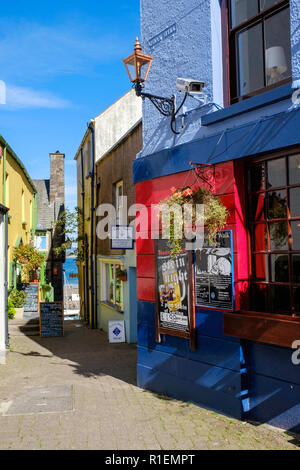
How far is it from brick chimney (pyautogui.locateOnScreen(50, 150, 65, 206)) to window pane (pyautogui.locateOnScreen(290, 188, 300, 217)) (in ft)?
79.8

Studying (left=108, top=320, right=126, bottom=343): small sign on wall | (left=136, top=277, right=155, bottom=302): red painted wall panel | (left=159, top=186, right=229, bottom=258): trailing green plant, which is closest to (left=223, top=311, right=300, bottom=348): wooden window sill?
(left=159, top=186, right=229, bottom=258): trailing green plant

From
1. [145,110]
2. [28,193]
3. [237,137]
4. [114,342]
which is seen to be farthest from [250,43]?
[28,193]

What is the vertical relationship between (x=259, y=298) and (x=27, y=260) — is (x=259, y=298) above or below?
below

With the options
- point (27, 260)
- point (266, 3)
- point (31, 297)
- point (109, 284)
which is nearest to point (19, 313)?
point (31, 297)

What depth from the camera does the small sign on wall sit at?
503 inches

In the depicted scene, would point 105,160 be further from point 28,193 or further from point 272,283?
point 272,283

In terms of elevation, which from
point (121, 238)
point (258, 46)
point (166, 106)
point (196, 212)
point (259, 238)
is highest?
point (258, 46)

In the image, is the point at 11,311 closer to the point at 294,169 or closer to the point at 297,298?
the point at 297,298

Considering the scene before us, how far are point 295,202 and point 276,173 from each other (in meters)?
0.49

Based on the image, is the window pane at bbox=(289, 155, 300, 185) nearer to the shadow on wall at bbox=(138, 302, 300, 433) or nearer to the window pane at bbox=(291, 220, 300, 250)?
the window pane at bbox=(291, 220, 300, 250)

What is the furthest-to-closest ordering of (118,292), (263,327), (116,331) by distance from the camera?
(118,292)
(116,331)
(263,327)

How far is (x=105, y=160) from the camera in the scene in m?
15.8

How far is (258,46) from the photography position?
6250 millimetres
